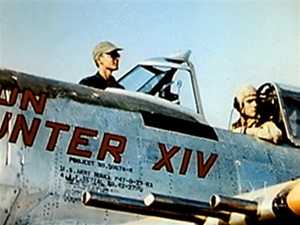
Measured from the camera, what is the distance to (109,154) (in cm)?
615

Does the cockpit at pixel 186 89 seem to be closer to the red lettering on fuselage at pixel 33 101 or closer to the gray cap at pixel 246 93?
the gray cap at pixel 246 93

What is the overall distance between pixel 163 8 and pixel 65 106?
1818mm

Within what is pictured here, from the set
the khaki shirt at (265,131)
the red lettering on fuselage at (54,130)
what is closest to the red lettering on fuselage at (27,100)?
the red lettering on fuselage at (54,130)

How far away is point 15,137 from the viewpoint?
5.84 m

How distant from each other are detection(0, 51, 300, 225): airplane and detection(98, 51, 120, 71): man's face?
228mm

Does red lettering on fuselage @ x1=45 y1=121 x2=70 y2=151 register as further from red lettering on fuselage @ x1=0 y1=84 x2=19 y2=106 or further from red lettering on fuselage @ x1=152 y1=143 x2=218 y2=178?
red lettering on fuselage @ x1=152 y1=143 x2=218 y2=178

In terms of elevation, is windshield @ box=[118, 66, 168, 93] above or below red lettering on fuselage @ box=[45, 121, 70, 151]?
above

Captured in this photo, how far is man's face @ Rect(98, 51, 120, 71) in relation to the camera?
280 inches

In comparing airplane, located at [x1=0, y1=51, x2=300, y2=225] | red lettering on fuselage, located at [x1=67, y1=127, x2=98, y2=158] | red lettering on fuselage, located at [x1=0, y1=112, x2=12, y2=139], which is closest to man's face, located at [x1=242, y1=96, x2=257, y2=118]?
airplane, located at [x1=0, y1=51, x2=300, y2=225]

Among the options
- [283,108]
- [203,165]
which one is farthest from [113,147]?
[283,108]

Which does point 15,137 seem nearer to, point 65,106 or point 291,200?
point 65,106

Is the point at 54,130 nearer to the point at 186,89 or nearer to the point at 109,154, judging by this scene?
the point at 109,154

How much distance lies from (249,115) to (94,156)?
212cm

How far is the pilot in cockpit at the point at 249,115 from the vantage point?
24.7ft
